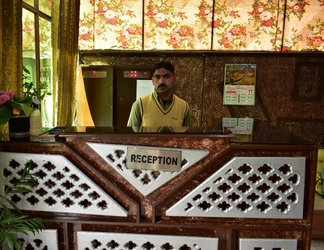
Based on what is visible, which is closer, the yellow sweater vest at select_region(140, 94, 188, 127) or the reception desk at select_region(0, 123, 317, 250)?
the reception desk at select_region(0, 123, 317, 250)

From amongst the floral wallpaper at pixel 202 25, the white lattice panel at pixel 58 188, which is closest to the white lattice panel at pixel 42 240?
the white lattice panel at pixel 58 188

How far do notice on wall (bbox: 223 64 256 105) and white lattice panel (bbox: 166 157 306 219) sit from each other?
117 inches

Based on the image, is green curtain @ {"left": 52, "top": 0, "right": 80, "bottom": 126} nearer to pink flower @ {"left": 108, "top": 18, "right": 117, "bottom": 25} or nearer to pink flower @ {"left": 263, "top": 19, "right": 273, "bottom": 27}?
pink flower @ {"left": 108, "top": 18, "right": 117, "bottom": 25}

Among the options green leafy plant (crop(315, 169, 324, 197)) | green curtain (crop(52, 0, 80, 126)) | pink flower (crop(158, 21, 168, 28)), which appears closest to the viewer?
green leafy plant (crop(315, 169, 324, 197))

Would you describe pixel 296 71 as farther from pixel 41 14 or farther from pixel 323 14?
pixel 41 14

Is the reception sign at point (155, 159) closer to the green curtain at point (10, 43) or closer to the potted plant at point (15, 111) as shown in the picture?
the potted plant at point (15, 111)

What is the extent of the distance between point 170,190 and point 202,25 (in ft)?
10.9

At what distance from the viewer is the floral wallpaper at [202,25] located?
4.04 m

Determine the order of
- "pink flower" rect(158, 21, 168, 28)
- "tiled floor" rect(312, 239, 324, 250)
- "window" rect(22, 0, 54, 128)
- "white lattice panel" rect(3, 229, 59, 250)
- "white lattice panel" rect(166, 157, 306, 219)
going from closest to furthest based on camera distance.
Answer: "white lattice panel" rect(166, 157, 306, 219), "white lattice panel" rect(3, 229, 59, 250), "tiled floor" rect(312, 239, 324, 250), "window" rect(22, 0, 54, 128), "pink flower" rect(158, 21, 168, 28)

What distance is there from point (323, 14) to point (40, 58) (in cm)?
416

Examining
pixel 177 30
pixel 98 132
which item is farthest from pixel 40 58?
pixel 98 132

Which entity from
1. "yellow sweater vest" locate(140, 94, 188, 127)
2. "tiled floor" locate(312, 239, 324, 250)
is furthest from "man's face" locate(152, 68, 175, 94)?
"tiled floor" locate(312, 239, 324, 250)

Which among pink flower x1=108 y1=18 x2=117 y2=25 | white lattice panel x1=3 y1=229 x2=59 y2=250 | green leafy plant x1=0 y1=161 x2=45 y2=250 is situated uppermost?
pink flower x1=108 y1=18 x2=117 y2=25

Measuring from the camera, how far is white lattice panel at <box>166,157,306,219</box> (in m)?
1.41
